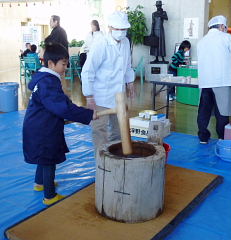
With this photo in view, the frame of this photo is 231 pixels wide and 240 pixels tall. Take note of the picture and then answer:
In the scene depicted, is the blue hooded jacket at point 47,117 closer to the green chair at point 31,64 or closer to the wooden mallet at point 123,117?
the wooden mallet at point 123,117

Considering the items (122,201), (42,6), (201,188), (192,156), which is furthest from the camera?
(42,6)

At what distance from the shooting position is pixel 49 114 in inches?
80.0

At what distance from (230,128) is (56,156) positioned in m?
1.90

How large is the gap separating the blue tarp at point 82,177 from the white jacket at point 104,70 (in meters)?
0.66

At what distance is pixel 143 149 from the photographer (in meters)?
2.11

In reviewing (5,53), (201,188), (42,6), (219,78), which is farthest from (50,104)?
(42,6)

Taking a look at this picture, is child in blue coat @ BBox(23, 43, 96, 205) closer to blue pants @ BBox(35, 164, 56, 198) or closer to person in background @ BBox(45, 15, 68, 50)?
blue pants @ BBox(35, 164, 56, 198)

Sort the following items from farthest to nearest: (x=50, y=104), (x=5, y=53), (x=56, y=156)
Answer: (x=5, y=53)
(x=56, y=156)
(x=50, y=104)

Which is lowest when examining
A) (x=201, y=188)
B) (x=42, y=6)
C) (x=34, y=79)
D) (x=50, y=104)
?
(x=201, y=188)

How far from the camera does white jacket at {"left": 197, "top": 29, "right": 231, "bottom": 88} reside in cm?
312

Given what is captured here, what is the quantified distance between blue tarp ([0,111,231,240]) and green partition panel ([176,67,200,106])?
80.4 inches

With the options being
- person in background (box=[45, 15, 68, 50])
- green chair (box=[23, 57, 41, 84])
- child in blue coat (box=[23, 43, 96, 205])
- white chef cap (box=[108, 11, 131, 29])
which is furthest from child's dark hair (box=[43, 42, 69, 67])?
green chair (box=[23, 57, 41, 84])

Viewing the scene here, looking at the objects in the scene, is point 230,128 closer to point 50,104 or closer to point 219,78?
point 219,78

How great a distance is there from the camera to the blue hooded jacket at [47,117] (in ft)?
6.40
